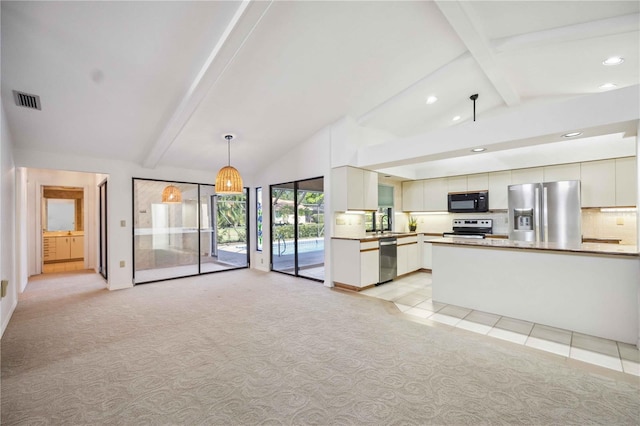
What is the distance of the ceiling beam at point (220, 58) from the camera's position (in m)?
2.52

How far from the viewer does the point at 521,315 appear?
11.4ft

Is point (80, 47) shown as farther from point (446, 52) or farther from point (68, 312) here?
point (446, 52)

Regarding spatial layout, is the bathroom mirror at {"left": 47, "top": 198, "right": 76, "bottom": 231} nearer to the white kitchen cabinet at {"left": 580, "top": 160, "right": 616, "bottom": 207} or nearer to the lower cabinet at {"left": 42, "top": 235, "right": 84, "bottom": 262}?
the lower cabinet at {"left": 42, "top": 235, "right": 84, "bottom": 262}

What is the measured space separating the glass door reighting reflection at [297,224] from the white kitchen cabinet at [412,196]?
2.36 meters

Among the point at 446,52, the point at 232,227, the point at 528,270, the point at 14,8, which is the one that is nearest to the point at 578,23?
the point at 446,52

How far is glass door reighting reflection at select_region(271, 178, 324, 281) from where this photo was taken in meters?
6.04

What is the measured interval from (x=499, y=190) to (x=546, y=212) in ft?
2.95

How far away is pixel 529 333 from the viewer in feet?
10.3

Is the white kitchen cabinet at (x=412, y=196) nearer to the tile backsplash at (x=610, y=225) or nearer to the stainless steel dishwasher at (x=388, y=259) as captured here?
the stainless steel dishwasher at (x=388, y=259)

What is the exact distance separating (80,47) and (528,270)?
17.9ft

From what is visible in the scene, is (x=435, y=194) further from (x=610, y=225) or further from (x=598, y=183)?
(x=610, y=225)

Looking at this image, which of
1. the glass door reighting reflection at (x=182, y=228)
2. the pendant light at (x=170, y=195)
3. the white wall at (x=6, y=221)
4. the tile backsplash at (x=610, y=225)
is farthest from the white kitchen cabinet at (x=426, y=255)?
the white wall at (x=6, y=221)

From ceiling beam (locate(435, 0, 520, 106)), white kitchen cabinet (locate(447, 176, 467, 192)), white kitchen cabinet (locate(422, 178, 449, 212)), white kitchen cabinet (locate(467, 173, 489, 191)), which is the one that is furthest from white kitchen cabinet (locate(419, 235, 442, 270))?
ceiling beam (locate(435, 0, 520, 106))

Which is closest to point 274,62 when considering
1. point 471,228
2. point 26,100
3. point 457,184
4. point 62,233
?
point 26,100
